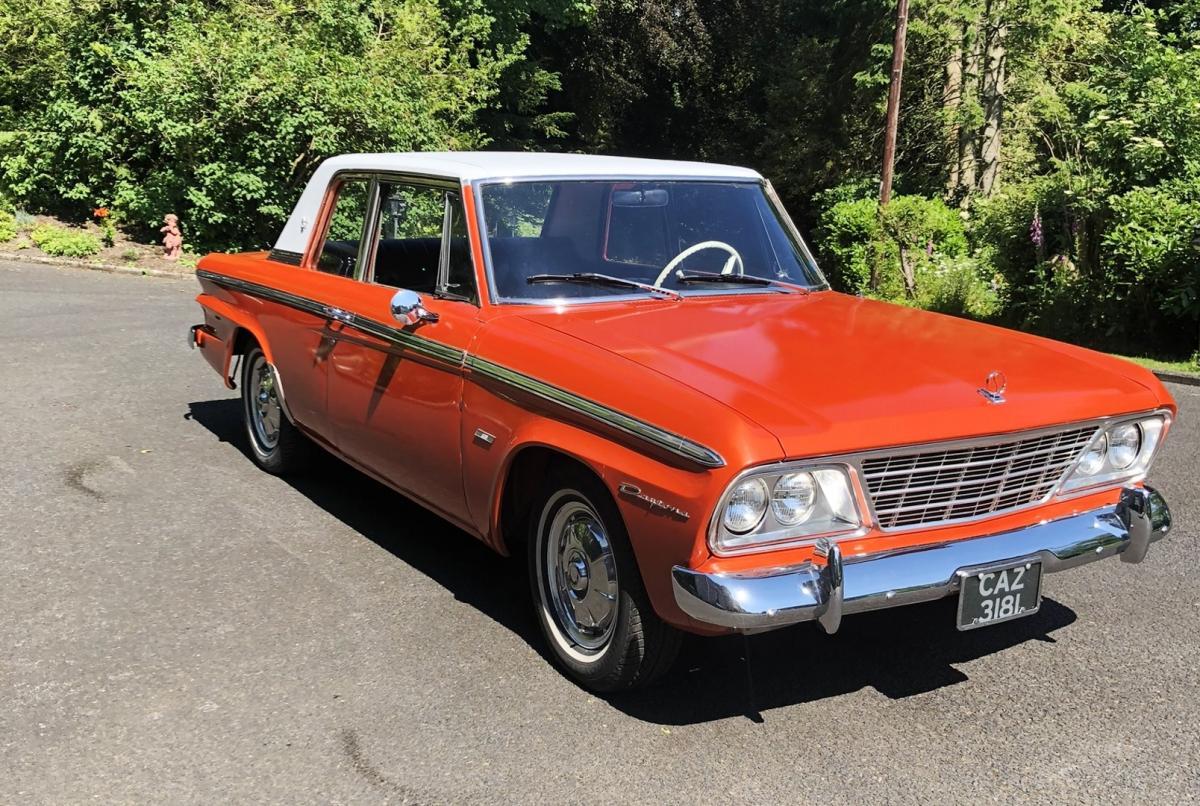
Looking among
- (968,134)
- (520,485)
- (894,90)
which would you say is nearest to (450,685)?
(520,485)

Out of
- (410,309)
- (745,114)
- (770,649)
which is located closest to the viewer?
(770,649)

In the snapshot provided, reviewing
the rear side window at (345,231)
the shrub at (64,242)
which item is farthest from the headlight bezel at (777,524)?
the shrub at (64,242)

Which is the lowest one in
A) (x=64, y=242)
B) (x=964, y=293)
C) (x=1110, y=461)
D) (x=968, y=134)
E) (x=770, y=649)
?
(x=964, y=293)

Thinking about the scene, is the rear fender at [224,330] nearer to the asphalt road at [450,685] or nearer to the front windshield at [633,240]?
the asphalt road at [450,685]

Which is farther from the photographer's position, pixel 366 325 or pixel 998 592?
pixel 366 325

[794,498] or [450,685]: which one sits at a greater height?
[794,498]

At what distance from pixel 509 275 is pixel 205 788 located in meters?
2.07

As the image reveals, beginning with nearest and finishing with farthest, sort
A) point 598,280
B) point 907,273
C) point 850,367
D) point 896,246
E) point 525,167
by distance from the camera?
1. point 850,367
2. point 598,280
3. point 525,167
4. point 907,273
5. point 896,246

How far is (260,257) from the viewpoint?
603 cm

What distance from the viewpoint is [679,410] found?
309 cm

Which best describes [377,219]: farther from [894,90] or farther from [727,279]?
[894,90]

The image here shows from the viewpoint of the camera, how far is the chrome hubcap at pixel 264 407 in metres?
5.89

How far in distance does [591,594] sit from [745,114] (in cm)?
3095

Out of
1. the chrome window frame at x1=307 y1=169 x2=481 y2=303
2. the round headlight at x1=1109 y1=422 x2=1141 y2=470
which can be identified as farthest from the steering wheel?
the round headlight at x1=1109 y1=422 x2=1141 y2=470
